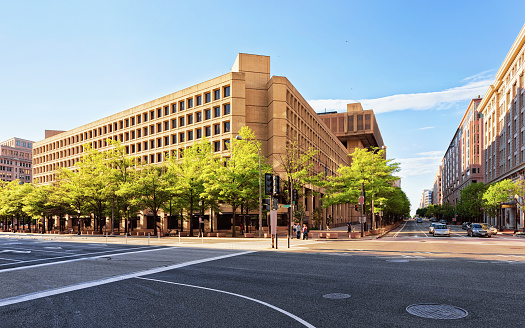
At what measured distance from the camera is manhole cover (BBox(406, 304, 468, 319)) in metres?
7.86

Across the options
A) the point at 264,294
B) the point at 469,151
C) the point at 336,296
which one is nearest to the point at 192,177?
the point at 264,294

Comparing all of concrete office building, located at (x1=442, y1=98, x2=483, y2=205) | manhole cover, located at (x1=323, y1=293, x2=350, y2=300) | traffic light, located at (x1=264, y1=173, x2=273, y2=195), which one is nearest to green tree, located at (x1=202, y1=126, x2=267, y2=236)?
traffic light, located at (x1=264, y1=173, x2=273, y2=195)

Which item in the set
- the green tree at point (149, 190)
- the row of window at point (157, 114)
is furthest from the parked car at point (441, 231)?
the row of window at point (157, 114)

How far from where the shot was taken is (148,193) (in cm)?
4897

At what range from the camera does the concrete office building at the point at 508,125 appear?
6788cm

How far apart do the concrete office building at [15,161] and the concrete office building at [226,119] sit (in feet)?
346

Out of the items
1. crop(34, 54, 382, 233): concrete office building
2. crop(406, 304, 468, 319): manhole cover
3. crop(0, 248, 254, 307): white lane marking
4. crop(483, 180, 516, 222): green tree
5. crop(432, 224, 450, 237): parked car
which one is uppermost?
crop(34, 54, 382, 233): concrete office building

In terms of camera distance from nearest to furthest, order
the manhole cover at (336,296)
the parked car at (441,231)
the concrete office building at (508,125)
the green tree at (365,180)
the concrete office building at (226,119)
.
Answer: the manhole cover at (336,296), the parked car at (441,231), the green tree at (365,180), the concrete office building at (226,119), the concrete office building at (508,125)

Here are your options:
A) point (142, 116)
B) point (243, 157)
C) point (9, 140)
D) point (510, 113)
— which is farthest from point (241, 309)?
point (9, 140)

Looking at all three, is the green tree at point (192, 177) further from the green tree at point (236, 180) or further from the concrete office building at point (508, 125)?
the concrete office building at point (508, 125)

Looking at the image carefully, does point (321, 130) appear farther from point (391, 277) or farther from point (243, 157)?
point (391, 277)

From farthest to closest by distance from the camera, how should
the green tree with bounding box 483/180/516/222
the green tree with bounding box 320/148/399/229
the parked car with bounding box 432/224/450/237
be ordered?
the green tree with bounding box 483/180/516/222
the green tree with bounding box 320/148/399/229
the parked car with bounding box 432/224/450/237

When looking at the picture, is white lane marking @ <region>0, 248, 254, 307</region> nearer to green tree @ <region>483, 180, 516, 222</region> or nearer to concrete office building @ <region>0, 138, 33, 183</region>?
green tree @ <region>483, 180, 516, 222</region>

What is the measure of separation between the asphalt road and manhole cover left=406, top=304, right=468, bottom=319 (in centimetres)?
8
